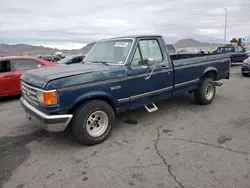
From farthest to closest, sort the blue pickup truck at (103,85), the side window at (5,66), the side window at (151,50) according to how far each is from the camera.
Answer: the side window at (5,66)
the side window at (151,50)
the blue pickup truck at (103,85)

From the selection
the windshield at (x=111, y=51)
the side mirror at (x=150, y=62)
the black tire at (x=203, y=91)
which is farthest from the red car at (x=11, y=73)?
the black tire at (x=203, y=91)

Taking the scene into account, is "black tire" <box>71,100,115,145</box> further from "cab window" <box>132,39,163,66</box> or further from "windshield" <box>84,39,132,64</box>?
"cab window" <box>132,39,163,66</box>

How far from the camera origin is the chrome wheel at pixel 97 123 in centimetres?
374

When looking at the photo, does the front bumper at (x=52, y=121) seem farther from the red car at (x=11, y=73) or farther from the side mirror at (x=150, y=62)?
the red car at (x=11, y=73)

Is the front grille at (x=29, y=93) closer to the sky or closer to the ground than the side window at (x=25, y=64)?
closer to the ground

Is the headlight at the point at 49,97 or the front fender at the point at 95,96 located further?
the front fender at the point at 95,96

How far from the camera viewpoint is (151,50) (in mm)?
4688

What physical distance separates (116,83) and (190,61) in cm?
250

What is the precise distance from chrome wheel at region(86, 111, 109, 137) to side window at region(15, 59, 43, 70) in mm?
5065

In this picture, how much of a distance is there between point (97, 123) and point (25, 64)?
517 cm

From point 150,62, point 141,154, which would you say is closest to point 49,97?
point 141,154

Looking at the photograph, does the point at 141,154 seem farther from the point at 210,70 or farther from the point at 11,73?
the point at 11,73

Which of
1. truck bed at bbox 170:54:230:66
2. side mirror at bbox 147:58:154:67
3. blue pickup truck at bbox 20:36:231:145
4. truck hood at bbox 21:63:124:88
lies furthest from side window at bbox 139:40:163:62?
truck hood at bbox 21:63:124:88

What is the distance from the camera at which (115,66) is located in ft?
13.1
